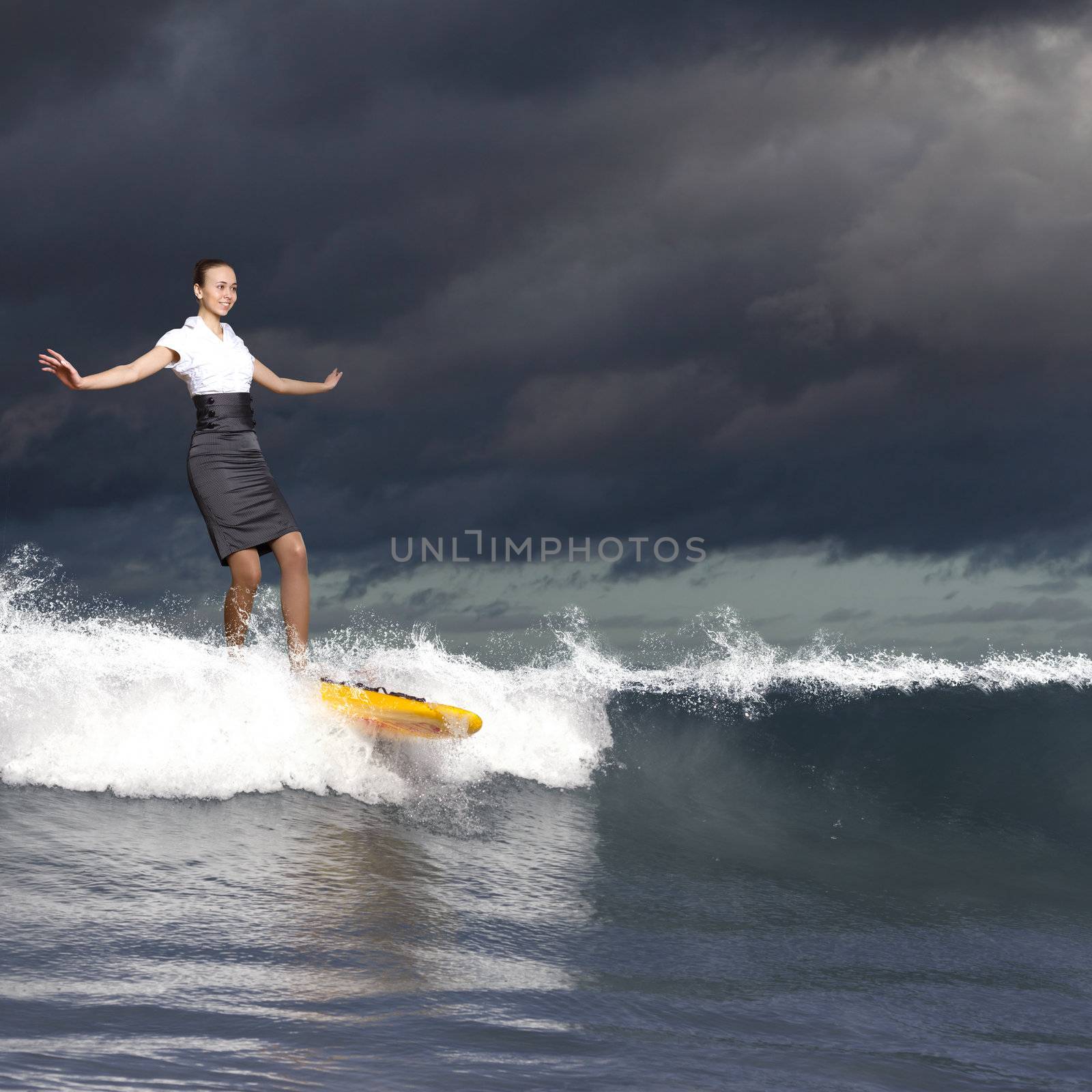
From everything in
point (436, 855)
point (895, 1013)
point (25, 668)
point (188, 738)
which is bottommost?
point (895, 1013)

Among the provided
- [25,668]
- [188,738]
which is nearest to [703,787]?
[188,738]

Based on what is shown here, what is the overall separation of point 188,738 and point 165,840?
3.94ft

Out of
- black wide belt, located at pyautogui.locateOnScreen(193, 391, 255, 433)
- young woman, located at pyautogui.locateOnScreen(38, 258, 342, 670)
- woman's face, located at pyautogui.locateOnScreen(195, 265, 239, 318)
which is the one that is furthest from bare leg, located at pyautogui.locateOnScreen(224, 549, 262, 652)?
woman's face, located at pyautogui.locateOnScreen(195, 265, 239, 318)

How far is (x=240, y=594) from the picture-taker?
6020 mm

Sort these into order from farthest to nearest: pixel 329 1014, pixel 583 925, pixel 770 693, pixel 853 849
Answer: pixel 770 693, pixel 853 849, pixel 583 925, pixel 329 1014

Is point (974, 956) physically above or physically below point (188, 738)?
below

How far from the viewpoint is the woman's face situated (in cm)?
607

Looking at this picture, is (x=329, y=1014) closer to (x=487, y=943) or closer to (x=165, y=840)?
(x=487, y=943)

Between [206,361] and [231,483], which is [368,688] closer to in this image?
[231,483]

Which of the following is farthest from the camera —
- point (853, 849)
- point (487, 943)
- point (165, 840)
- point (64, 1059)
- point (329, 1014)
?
point (853, 849)

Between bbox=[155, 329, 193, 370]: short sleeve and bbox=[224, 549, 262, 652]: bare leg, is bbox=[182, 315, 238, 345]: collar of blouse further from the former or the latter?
bbox=[224, 549, 262, 652]: bare leg

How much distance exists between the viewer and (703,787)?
805 centimetres

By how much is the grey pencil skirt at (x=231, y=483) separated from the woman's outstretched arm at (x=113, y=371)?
344 mm

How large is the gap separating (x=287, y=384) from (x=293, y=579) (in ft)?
4.10
